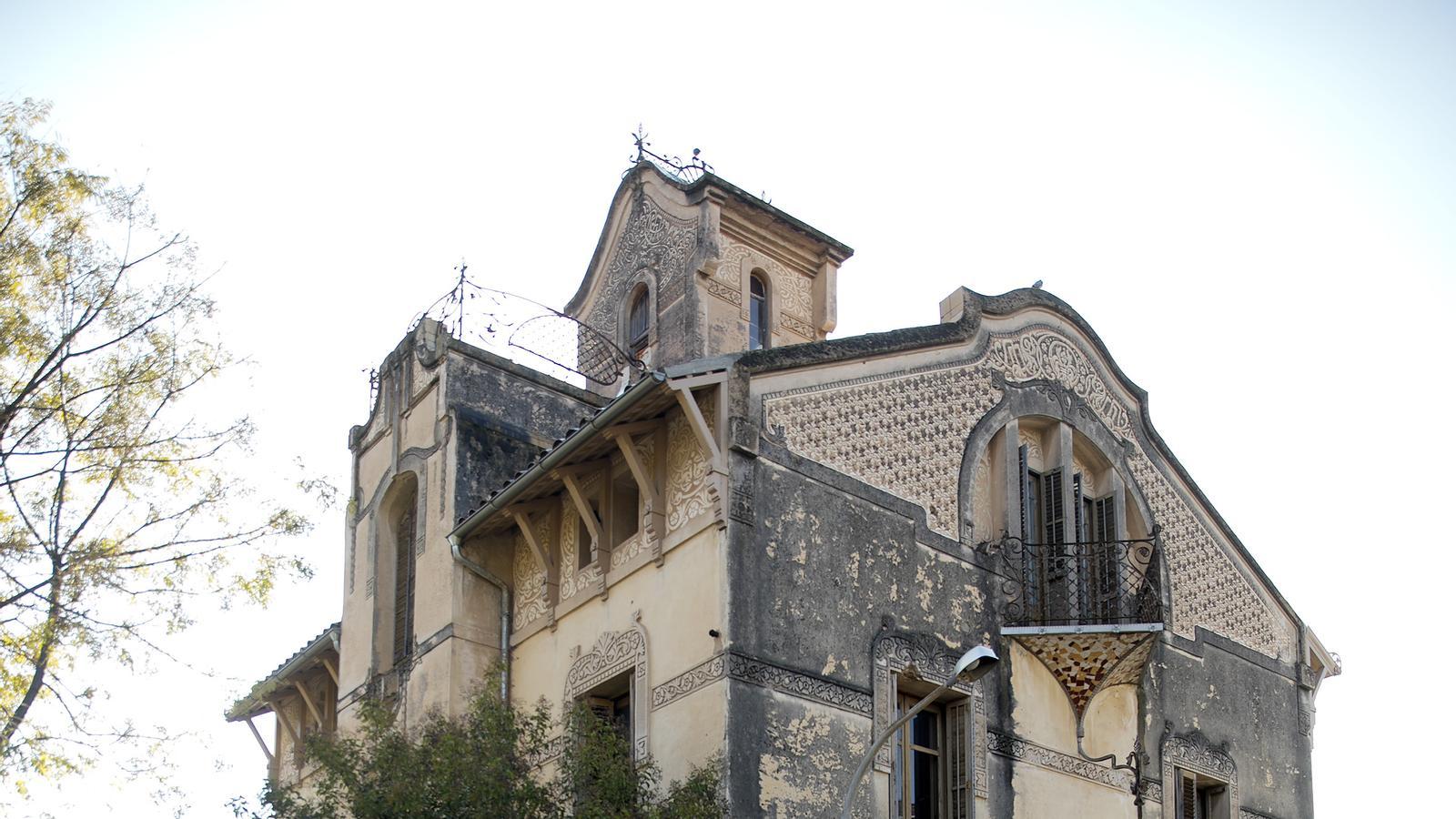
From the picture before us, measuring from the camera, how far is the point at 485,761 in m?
16.4

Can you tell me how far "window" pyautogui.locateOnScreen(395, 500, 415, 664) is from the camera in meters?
22.2

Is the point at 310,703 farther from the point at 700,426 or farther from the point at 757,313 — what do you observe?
the point at 700,426

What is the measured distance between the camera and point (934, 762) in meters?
19.1

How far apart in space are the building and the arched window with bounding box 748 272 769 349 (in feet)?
0.97

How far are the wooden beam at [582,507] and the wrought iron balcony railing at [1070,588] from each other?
13.5 ft

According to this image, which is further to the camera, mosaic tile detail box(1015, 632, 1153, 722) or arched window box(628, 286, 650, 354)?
arched window box(628, 286, 650, 354)

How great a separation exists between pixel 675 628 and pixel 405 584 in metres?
5.90

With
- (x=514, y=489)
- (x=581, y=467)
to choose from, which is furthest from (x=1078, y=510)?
(x=514, y=489)

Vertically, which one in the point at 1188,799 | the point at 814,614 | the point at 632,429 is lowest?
the point at 1188,799

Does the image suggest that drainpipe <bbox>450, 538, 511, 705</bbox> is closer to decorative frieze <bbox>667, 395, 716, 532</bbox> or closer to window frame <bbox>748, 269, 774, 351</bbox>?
decorative frieze <bbox>667, 395, 716, 532</bbox>

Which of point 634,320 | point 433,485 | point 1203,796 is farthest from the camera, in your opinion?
point 634,320

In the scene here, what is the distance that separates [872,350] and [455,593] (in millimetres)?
5347

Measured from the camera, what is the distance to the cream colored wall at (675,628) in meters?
17.3

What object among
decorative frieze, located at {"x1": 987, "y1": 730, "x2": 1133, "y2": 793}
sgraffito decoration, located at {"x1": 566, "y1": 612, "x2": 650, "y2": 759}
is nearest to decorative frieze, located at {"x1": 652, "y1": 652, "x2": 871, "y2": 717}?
sgraffito decoration, located at {"x1": 566, "y1": 612, "x2": 650, "y2": 759}
